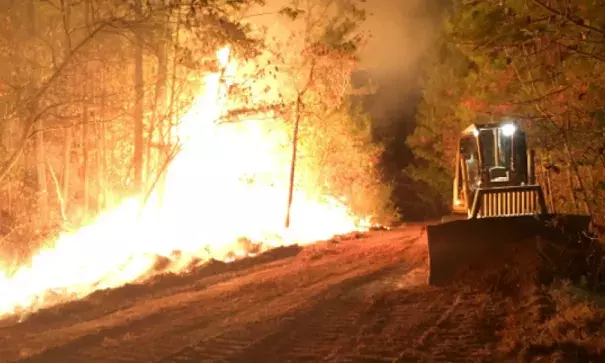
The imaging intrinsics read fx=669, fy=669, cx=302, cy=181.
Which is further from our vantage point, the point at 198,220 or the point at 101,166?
the point at 198,220

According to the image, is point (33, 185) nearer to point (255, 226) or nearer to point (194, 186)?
point (194, 186)

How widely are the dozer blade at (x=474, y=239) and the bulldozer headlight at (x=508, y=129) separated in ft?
9.68

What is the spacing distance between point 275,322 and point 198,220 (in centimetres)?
1190

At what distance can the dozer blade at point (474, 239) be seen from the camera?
37.6 ft

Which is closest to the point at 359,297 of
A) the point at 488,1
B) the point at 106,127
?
the point at 488,1

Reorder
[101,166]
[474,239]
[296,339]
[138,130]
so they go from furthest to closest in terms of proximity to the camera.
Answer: [101,166]
[138,130]
[474,239]
[296,339]

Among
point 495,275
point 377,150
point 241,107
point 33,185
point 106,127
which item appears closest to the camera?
point 495,275

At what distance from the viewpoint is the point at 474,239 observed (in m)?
11.5

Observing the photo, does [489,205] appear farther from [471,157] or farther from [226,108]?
[226,108]

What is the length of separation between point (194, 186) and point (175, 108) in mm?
3563

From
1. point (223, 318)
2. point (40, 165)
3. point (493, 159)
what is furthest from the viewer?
point (40, 165)

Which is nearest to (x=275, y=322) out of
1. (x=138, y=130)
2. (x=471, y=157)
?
(x=471, y=157)

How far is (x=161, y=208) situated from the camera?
65.1 ft

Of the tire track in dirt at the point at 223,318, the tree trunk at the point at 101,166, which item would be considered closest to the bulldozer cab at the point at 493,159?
the tire track in dirt at the point at 223,318
